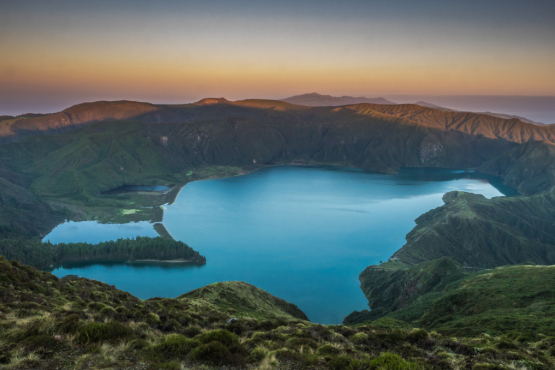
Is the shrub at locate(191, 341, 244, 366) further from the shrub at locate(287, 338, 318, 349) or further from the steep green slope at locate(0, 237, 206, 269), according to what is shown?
the steep green slope at locate(0, 237, 206, 269)

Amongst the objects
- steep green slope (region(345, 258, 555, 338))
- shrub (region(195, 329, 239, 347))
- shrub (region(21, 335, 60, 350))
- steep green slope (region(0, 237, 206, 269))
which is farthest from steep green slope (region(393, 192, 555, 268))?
shrub (region(21, 335, 60, 350))

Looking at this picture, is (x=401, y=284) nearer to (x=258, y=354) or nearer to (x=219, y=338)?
(x=258, y=354)

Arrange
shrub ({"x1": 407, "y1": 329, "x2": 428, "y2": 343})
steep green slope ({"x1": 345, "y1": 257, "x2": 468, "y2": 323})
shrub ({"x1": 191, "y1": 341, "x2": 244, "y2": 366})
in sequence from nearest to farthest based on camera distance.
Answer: shrub ({"x1": 191, "y1": 341, "x2": 244, "y2": 366})
shrub ({"x1": 407, "y1": 329, "x2": 428, "y2": 343})
steep green slope ({"x1": 345, "y1": 257, "x2": 468, "y2": 323})

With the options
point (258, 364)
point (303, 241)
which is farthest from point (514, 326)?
point (303, 241)

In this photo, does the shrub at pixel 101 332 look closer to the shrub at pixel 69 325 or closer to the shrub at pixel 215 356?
the shrub at pixel 69 325

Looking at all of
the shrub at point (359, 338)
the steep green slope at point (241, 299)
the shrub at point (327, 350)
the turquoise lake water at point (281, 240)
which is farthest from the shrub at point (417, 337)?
the turquoise lake water at point (281, 240)
